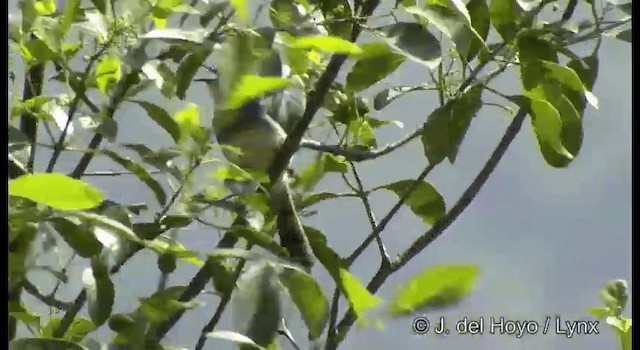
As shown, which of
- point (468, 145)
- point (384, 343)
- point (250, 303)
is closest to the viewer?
point (250, 303)

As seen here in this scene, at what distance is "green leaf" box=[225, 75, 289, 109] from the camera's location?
32 centimetres

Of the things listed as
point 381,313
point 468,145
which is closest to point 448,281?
point 381,313

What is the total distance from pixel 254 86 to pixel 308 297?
3.6 inches

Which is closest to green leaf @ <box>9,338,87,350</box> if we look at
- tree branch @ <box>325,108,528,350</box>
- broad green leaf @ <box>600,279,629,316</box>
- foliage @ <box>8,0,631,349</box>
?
foliage @ <box>8,0,631,349</box>

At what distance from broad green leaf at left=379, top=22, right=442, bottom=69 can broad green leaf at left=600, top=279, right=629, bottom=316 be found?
280 mm

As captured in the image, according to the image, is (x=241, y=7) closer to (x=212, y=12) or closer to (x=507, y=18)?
(x=212, y=12)

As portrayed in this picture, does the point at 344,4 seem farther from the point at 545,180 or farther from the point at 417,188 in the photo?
the point at 545,180

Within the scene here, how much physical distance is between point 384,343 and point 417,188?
0.60m

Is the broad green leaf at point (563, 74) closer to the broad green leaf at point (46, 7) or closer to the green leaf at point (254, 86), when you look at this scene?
the green leaf at point (254, 86)

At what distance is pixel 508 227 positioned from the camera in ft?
4.81

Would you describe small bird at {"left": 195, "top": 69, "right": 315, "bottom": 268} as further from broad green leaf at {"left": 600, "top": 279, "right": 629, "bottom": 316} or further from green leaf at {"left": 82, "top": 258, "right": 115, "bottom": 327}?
broad green leaf at {"left": 600, "top": 279, "right": 629, "bottom": 316}

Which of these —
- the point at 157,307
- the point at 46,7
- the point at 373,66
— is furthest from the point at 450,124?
the point at 46,7

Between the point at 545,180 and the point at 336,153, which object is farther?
the point at 545,180

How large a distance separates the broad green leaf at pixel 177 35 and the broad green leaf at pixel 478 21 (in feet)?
0.52
